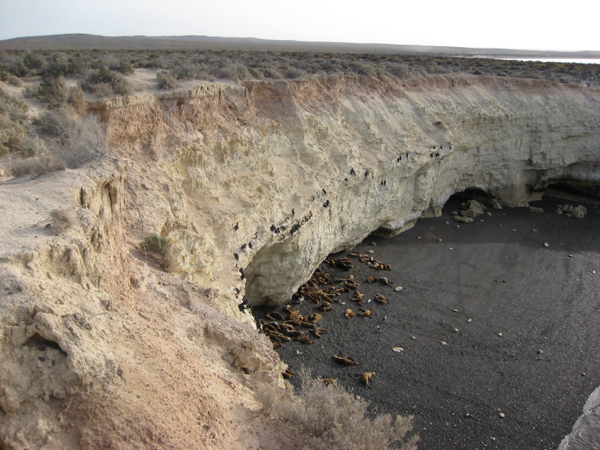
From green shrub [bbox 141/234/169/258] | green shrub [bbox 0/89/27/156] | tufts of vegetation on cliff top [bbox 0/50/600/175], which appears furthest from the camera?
green shrub [bbox 0/89/27/156]

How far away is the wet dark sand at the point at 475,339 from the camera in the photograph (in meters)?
8.45

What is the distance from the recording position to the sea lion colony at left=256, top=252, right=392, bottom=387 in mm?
10305

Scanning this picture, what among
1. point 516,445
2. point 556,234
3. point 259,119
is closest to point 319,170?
point 259,119

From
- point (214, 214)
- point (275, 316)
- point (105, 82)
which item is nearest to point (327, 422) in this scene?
point (214, 214)

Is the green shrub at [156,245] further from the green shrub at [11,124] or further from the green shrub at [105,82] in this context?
the green shrub at [105,82]

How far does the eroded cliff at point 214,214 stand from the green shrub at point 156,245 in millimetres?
246

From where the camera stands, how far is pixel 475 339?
1069cm

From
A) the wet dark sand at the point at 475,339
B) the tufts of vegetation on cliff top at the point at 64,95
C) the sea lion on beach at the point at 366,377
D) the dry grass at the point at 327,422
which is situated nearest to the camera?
the dry grass at the point at 327,422

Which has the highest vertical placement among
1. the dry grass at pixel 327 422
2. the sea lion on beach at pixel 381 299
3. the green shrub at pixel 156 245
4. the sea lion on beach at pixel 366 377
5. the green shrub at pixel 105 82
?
the green shrub at pixel 105 82

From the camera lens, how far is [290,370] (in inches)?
364

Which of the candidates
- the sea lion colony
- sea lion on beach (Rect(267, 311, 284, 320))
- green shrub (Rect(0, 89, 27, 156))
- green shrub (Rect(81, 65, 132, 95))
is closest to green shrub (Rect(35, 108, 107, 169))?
green shrub (Rect(0, 89, 27, 156))

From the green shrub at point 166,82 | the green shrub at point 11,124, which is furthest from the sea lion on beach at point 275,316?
the green shrub at point 11,124

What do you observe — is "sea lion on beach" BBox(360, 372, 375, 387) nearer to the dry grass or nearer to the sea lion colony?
the sea lion colony

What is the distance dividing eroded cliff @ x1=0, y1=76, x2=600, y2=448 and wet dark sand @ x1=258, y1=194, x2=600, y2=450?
2.18m
